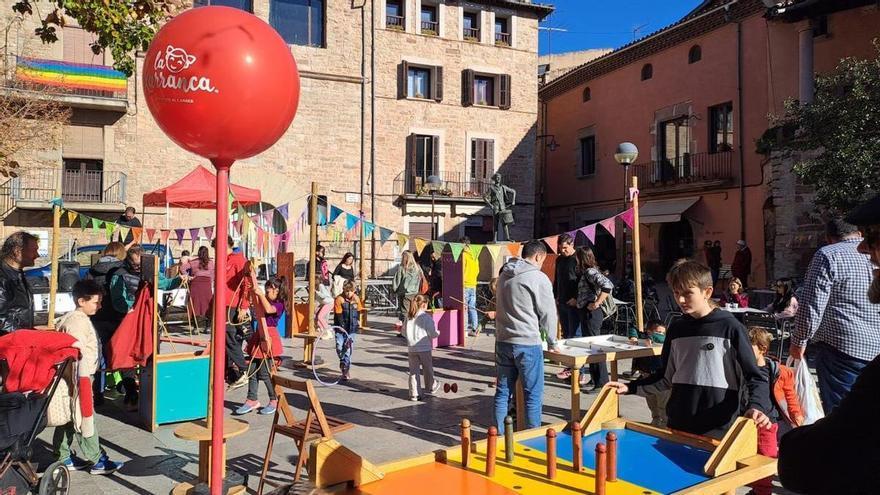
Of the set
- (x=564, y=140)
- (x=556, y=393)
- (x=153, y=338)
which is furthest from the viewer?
(x=564, y=140)

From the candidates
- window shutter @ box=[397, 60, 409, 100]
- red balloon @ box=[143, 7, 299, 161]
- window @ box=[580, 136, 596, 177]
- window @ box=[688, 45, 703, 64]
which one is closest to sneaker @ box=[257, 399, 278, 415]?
red balloon @ box=[143, 7, 299, 161]

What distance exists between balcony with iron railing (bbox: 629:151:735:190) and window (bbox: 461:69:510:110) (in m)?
6.02

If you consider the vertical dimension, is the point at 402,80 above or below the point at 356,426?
above

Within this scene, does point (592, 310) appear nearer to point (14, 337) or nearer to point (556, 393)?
point (556, 393)

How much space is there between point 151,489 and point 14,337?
1342mm

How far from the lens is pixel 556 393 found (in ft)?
23.9

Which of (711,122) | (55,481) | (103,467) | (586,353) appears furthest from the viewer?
(711,122)

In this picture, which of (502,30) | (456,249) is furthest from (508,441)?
(502,30)

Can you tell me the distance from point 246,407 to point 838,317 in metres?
5.01

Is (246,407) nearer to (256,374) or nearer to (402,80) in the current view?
(256,374)

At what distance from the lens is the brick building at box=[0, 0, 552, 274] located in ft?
67.8

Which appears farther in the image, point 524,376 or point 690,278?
point 524,376

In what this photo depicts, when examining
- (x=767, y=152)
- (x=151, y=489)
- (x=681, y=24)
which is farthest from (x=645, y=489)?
(x=681, y=24)

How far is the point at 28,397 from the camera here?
3785 mm
